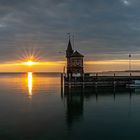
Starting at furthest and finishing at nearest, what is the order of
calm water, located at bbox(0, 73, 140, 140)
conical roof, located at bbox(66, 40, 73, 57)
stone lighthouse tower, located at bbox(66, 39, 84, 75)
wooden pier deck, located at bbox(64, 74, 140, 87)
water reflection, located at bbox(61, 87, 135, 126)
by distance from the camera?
1. conical roof, located at bbox(66, 40, 73, 57)
2. wooden pier deck, located at bbox(64, 74, 140, 87)
3. stone lighthouse tower, located at bbox(66, 39, 84, 75)
4. water reflection, located at bbox(61, 87, 135, 126)
5. calm water, located at bbox(0, 73, 140, 140)

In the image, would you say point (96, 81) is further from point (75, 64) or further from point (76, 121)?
point (76, 121)

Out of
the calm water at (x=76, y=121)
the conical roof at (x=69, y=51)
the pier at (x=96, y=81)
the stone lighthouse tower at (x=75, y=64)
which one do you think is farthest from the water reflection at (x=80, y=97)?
the conical roof at (x=69, y=51)

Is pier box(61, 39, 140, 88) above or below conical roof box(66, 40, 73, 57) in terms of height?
below

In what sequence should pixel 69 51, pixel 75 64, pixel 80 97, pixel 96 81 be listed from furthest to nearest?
pixel 69 51
pixel 96 81
pixel 75 64
pixel 80 97

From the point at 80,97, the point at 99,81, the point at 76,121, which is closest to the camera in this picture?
the point at 76,121

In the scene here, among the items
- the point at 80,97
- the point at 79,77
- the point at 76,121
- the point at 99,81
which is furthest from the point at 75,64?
the point at 76,121

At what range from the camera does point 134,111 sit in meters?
48.1

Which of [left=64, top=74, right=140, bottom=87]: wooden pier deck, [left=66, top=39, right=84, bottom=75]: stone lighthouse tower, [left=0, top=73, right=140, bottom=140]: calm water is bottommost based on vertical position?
[left=0, top=73, right=140, bottom=140]: calm water

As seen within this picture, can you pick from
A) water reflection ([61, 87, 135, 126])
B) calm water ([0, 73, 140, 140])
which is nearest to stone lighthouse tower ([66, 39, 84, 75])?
water reflection ([61, 87, 135, 126])

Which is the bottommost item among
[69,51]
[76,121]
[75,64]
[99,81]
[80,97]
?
[76,121]

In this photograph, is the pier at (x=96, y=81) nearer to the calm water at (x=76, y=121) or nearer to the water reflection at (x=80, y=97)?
the water reflection at (x=80, y=97)

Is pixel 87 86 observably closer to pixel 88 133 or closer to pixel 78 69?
pixel 78 69

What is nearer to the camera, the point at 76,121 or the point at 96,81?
the point at 76,121

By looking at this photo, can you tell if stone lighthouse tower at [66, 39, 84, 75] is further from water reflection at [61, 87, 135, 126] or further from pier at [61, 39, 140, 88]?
water reflection at [61, 87, 135, 126]
